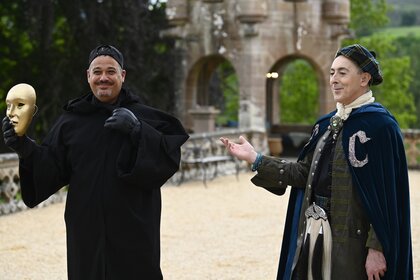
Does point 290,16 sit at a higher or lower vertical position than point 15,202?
higher

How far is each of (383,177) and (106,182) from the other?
1472 mm

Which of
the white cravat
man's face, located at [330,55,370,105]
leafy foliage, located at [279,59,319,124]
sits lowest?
leafy foliage, located at [279,59,319,124]

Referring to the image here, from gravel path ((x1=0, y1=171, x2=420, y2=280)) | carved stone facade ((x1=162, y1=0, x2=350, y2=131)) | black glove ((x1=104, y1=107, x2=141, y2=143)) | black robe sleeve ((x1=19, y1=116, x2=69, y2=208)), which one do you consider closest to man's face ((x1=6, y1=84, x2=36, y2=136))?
black robe sleeve ((x1=19, y1=116, x2=69, y2=208))

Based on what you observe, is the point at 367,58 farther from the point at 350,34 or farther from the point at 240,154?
the point at 350,34

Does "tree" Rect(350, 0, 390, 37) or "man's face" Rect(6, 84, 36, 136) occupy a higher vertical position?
"tree" Rect(350, 0, 390, 37)

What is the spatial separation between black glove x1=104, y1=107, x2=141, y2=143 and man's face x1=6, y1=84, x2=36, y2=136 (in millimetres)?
455

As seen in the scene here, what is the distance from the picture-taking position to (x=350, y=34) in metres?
21.5

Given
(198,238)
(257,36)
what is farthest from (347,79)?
(257,36)

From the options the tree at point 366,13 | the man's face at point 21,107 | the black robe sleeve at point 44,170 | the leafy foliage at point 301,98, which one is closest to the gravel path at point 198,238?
the black robe sleeve at point 44,170

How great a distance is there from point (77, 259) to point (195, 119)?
52.7ft

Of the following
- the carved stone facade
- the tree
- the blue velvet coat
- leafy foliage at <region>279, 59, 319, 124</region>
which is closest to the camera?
the blue velvet coat

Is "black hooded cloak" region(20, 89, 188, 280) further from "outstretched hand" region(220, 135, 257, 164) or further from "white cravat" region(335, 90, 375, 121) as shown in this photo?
"white cravat" region(335, 90, 375, 121)

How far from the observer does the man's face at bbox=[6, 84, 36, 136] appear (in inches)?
173

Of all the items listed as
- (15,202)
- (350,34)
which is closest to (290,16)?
(350,34)
